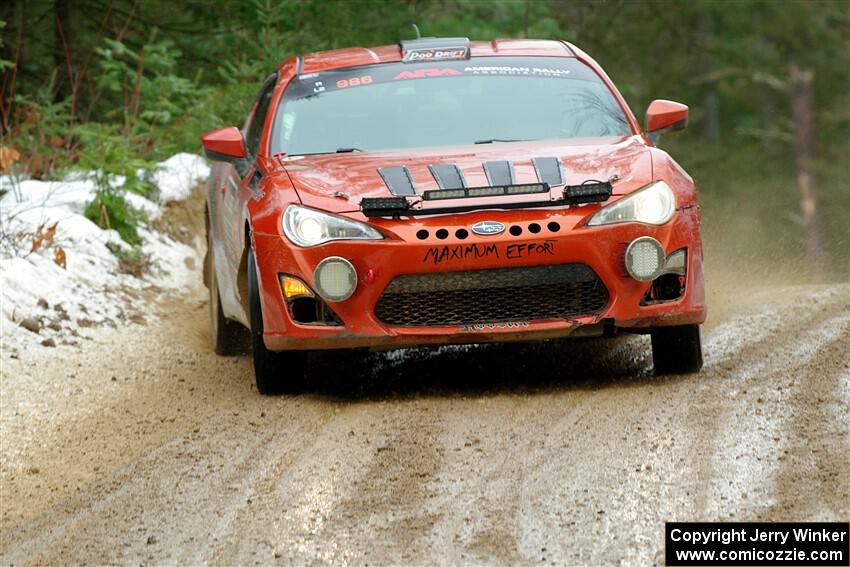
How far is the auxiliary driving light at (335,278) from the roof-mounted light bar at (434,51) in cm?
211

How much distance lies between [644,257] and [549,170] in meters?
0.61

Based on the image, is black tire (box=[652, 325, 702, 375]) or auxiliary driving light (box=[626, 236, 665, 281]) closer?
auxiliary driving light (box=[626, 236, 665, 281])

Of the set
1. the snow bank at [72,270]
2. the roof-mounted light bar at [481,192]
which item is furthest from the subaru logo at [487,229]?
the snow bank at [72,270]

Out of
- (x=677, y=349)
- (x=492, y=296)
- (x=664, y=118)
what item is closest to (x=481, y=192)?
(x=492, y=296)

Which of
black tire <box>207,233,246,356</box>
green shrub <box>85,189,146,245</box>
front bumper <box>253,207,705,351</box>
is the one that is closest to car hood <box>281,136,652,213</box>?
front bumper <box>253,207,705,351</box>

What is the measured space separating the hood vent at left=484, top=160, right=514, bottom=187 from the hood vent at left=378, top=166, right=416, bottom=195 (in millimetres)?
362

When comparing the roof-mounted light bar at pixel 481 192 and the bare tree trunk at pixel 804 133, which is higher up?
the roof-mounted light bar at pixel 481 192

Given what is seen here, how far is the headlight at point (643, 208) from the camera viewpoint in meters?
6.88

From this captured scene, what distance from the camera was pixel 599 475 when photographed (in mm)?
5438

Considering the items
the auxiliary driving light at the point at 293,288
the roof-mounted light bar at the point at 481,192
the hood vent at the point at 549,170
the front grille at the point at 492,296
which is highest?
the roof-mounted light bar at the point at 481,192

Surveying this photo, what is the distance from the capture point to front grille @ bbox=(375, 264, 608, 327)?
685 cm

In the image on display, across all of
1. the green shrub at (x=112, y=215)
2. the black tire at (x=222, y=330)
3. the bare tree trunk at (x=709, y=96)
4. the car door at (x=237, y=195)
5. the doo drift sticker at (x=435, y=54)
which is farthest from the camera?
the bare tree trunk at (x=709, y=96)

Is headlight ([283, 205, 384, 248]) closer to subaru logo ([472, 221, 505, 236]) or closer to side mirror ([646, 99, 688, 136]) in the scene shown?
subaru logo ([472, 221, 505, 236])

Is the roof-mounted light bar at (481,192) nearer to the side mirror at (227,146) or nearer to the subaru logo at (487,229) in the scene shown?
the subaru logo at (487,229)
